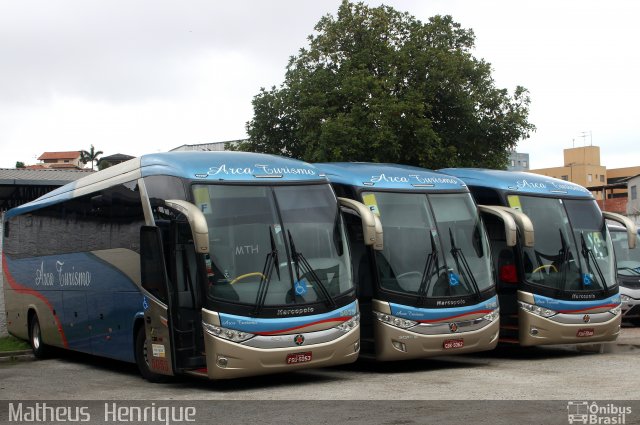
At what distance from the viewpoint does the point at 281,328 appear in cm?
1291

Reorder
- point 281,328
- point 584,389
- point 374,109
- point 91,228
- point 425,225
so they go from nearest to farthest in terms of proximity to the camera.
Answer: point 584,389
point 281,328
point 425,225
point 91,228
point 374,109

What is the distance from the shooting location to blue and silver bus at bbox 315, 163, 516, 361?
1473 cm

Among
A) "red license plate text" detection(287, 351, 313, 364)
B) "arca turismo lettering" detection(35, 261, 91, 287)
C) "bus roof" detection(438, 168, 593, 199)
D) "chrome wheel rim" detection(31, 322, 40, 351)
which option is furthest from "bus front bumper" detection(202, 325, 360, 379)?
"chrome wheel rim" detection(31, 322, 40, 351)

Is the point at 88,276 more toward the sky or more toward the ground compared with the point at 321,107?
more toward the ground

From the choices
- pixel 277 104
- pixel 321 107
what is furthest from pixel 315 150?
pixel 277 104

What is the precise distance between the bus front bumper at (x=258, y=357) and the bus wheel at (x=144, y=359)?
63.1 inches

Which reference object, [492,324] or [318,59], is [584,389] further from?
[318,59]

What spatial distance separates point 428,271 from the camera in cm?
1505

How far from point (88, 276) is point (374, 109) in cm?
2685

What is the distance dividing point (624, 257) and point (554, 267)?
32.1 feet

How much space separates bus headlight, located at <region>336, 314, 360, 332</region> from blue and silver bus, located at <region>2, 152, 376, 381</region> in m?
0.02

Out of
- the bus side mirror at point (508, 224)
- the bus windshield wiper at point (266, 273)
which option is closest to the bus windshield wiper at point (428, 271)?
the bus side mirror at point (508, 224)

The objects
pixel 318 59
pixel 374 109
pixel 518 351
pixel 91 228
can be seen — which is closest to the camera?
pixel 91 228

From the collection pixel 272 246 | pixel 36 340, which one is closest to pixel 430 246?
pixel 272 246
